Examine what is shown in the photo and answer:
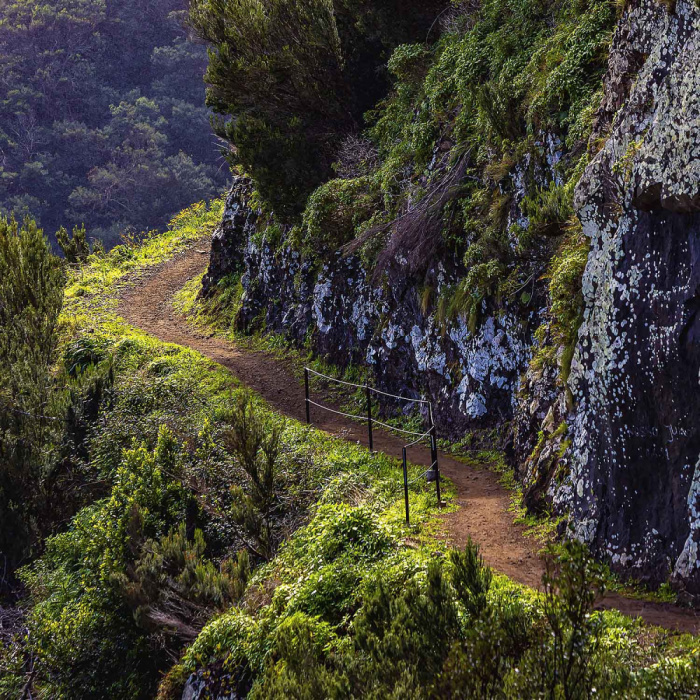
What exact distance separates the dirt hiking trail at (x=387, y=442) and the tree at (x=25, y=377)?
3443mm

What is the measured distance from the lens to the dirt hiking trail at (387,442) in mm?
6344

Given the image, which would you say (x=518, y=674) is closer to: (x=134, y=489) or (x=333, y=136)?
(x=134, y=489)

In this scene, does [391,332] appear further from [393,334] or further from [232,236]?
[232,236]

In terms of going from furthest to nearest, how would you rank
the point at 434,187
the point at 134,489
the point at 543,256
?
the point at 434,187 < the point at 134,489 < the point at 543,256

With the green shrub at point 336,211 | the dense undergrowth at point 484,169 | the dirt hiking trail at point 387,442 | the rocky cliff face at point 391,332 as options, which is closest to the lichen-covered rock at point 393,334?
the rocky cliff face at point 391,332

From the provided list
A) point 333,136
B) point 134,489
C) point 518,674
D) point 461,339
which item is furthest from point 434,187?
point 518,674

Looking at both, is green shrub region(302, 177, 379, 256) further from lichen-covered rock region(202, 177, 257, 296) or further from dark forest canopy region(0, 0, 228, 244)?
dark forest canopy region(0, 0, 228, 244)

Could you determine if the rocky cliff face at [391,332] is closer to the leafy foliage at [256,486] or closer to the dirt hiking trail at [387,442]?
the dirt hiking trail at [387,442]

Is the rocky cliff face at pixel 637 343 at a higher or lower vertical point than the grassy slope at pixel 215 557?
higher

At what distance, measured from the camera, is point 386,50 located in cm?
1670

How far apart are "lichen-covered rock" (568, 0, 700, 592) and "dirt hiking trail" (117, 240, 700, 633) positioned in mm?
543

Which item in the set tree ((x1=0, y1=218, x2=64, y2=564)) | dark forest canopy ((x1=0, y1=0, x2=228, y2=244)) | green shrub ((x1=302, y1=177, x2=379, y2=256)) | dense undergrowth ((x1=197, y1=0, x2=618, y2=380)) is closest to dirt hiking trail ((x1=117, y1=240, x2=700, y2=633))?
dense undergrowth ((x1=197, y1=0, x2=618, y2=380))

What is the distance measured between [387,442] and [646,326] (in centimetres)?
597

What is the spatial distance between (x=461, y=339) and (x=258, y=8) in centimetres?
1075
